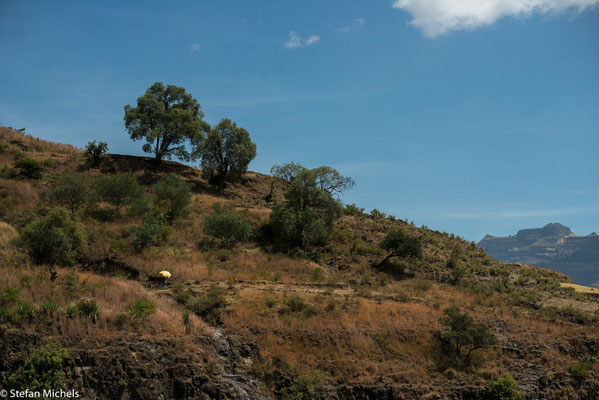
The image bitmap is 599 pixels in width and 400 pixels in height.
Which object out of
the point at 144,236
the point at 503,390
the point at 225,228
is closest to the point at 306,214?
the point at 225,228

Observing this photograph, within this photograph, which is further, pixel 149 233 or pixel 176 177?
pixel 176 177

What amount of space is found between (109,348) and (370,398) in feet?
36.5

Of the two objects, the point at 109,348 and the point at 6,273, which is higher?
the point at 6,273

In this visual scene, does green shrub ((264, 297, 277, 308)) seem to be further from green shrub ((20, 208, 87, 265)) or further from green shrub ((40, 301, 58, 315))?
green shrub ((20, 208, 87, 265))

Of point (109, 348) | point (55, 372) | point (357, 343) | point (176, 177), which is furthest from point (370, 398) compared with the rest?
point (176, 177)

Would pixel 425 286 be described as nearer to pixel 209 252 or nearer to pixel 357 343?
pixel 357 343

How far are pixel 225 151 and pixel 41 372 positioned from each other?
39.0 metres

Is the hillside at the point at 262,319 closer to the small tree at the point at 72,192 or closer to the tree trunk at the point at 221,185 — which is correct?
the small tree at the point at 72,192

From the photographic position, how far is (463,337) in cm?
2020

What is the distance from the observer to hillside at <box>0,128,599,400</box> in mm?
14961

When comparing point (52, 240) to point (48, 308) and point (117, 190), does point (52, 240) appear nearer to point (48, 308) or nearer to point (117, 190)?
point (48, 308)

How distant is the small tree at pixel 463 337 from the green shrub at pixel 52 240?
859 inches

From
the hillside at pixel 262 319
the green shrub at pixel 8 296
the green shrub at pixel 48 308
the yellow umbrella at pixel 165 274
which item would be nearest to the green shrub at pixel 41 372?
the hillside at pixel 262 319

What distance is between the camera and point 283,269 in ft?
97.8
